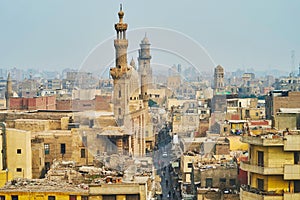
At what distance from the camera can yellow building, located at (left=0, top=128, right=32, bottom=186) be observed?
2156 centimetres

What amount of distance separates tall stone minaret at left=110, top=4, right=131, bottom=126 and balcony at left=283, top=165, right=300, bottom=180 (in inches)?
862

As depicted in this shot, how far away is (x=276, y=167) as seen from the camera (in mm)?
16484

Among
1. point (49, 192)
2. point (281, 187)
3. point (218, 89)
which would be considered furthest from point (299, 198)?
point (218, 89)

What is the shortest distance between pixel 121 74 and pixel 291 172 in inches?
914

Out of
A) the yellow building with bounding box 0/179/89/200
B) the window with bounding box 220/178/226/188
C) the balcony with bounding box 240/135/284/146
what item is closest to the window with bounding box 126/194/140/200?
the yellow building with bounding box 0/179/89/200

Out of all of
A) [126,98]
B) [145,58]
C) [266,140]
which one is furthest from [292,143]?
[145,58]

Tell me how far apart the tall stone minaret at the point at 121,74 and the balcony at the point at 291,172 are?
2191cm

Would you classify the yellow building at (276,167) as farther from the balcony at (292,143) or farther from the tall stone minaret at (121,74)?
the tall stone minaret at (121,74)

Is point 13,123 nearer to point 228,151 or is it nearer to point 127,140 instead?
point 127,140

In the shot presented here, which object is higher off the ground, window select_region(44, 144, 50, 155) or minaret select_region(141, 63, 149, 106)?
minaret select_region(141, 63, 149, 106)

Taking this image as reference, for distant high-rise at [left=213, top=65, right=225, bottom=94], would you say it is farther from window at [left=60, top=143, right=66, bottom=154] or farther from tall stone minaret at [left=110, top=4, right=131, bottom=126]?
window at [left=60, top=143, right=66, bottom=154]

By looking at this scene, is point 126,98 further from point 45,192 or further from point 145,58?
point 45,192

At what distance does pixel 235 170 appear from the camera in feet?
68.5

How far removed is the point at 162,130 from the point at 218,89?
17787mm
